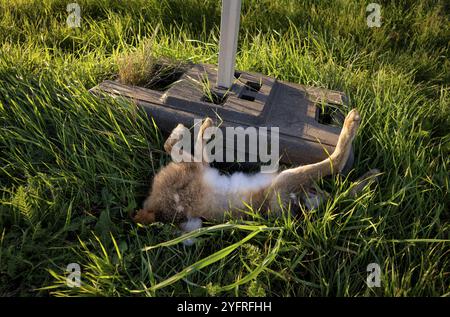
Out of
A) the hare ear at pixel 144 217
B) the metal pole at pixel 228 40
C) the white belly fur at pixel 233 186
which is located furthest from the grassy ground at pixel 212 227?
the metal pole at pixel 228 40

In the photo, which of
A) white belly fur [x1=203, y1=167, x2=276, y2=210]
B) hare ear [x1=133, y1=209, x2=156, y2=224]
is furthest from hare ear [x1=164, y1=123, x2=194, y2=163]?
hare ear [x1=133, y1=209, x2=156, y2=224]

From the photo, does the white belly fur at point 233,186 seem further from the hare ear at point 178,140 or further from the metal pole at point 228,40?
the metal pole at point 228,40

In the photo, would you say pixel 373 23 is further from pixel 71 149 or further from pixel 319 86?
pixel 71 149

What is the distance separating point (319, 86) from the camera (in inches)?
113

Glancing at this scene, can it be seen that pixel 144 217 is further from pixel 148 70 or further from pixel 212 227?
pixel 148 70

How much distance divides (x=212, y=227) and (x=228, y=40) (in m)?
1.05

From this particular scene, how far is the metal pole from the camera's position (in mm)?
2344

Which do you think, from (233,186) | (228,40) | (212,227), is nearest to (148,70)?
(228,40)

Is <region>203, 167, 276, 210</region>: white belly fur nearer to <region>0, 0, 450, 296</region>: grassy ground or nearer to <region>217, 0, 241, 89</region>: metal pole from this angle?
<region>0, 0, 450, 296</region>: grassy ground

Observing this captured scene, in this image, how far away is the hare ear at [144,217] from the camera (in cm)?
208

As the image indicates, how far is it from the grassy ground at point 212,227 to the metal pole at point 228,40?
19.1 inches

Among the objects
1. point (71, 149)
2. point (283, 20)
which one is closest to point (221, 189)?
point (71, 149)

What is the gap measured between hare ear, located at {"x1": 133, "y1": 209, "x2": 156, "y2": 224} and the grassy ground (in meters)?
0.04

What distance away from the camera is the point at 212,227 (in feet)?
6.38
